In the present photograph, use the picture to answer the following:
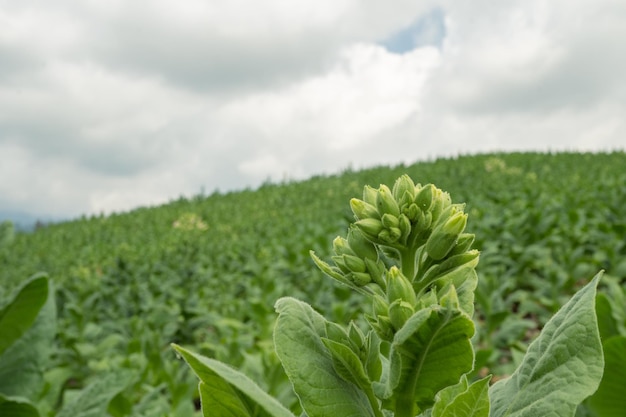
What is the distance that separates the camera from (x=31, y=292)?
200 cm

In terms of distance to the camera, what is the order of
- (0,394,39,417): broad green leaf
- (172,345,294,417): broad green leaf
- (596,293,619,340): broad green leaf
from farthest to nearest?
(596,293,619,340): broad green leaf → (0,394,39,417): broad green leaf → (172,345,294,417): broad green leaf

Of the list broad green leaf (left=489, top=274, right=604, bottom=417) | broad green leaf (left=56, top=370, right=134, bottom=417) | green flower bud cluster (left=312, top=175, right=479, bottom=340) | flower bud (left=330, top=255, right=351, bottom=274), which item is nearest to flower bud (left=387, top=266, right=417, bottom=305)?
green flower bud cluster (left=312, top=175, right=479, bottom=340)

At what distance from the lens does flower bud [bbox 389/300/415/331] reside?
935mm

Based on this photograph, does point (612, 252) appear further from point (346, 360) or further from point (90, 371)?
point (346, 360)

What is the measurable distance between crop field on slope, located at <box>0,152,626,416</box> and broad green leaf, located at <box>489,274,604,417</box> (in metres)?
1.38

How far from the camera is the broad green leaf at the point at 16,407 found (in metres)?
1.87

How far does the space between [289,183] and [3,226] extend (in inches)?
1014

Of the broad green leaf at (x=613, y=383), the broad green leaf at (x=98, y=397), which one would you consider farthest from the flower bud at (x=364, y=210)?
the broad green leaf at (x=613, y=383)

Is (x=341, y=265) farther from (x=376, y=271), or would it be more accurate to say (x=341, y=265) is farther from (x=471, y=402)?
(x=471, y=402)

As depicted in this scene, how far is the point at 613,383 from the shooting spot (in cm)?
220

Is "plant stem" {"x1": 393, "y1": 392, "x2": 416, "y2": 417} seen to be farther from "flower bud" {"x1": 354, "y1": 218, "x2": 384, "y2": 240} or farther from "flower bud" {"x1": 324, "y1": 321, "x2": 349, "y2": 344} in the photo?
"flower bud" {"x1": 354, "y1": 218, "x2": 384, "y2": 240}

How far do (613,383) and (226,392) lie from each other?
1.73 meters

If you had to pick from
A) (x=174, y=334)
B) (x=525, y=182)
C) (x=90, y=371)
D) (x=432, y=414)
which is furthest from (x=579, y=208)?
(x=432, y=414)

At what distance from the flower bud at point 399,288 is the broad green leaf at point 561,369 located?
224 millimetres
